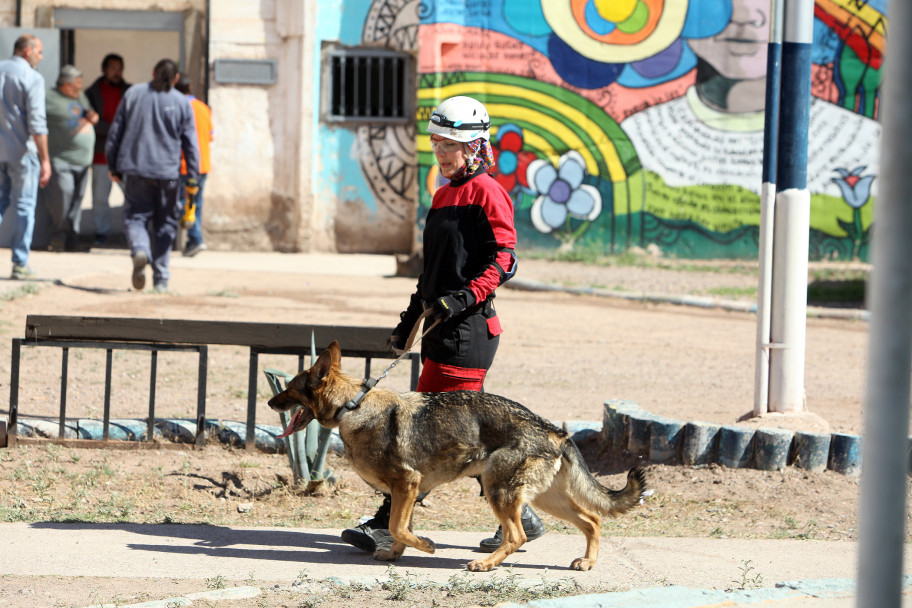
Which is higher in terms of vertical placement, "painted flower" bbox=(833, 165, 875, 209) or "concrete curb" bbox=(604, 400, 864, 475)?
"painted flower" bbox=(833, 165, 875, 209)

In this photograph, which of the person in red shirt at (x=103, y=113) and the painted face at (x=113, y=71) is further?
the person in red shirt at (x=103, y=113)

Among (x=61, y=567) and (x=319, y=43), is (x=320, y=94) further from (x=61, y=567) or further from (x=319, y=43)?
(x=61, y=567)

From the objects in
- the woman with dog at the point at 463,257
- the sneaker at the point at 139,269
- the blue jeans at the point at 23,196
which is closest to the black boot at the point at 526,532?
the woman with dog at the point at 463,257

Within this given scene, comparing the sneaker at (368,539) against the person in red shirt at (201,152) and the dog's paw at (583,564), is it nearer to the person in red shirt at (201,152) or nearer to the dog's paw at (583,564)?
the dog's paw at (583,564)

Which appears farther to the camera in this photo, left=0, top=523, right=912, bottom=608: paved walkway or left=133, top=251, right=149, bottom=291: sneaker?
left=133, top=251, right=149, bottom=291: sneaker

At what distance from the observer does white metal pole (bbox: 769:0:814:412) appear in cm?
710

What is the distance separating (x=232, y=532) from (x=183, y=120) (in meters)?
7.00

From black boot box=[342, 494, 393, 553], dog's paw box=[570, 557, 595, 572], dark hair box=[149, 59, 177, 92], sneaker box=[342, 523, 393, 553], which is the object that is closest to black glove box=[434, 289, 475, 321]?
black boot box=[342, 494, 393, 553]

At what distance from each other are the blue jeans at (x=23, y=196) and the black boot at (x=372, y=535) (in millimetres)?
8063

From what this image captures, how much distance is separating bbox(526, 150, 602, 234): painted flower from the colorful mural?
2cm

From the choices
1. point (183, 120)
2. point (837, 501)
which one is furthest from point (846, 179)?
point (837, 501)

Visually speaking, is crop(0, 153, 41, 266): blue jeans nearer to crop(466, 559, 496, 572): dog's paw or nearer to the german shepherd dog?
the german shepherd dog

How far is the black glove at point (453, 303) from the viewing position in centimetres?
477

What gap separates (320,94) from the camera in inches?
676
